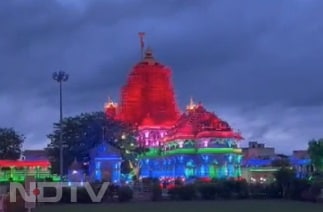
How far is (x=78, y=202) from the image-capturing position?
55344mm

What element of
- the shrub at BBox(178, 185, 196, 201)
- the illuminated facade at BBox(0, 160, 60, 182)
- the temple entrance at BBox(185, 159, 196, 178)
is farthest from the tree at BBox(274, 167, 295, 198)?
the illuminated facade at BBox(0, 160, 60, 182)

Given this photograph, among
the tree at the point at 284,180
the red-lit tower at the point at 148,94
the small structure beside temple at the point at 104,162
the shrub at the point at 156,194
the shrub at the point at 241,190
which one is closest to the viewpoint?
the shrub at the point at 156,194

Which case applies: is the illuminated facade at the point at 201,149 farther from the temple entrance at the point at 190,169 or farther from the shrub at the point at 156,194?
the shrub at the point at 156,194

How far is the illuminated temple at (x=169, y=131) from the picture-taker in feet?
306

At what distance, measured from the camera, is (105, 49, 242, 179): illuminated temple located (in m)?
93.4

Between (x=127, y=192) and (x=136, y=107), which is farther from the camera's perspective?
(x=136, y=107)

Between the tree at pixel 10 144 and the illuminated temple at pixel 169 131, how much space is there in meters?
14.6

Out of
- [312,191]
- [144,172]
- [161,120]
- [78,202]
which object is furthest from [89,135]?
[312,191]

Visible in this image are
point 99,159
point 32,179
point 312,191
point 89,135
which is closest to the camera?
point 32,179

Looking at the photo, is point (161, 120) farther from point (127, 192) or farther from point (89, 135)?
point (127, 192)

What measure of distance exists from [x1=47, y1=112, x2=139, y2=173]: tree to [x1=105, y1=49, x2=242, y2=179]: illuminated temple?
8.18 m

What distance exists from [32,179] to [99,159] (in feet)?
184

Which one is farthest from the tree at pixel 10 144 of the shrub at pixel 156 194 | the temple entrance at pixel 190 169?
the shrub at pixel 156 194

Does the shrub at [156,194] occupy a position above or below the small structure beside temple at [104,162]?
below
